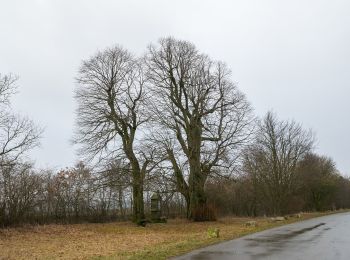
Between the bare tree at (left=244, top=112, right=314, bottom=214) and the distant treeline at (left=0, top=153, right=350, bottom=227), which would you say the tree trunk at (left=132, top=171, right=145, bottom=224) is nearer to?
the distant treeline at (left=0, top=153, right=350, bottom=227)

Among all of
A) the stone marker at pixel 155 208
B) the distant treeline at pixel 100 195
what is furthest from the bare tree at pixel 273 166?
the stone marker at pixel 155 208

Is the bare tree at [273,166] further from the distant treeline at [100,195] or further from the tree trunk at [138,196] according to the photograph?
the tree trunk at [138,196]

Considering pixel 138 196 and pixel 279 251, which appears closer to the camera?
pixel 279 251

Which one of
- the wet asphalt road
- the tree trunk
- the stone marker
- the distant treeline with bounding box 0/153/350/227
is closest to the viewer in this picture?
→ the wet asphalt road

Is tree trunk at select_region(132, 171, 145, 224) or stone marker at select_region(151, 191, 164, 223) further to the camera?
stone marker at select_region(151, 191, 164, 223)

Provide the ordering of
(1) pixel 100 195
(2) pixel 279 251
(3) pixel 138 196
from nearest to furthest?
(2) pixel 279 251 < (3) pixel 138 196 < (1) pixel 100 195

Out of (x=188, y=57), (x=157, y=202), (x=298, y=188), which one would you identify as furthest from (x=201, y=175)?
(x=298, y=188)

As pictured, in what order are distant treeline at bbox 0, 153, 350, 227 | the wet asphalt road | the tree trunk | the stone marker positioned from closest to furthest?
1. the wet asphalt road
2. distant treeline at bbox 0, 153, 350, 227
3. the tree trunk
4. the stone marker

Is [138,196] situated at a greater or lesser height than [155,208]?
greater

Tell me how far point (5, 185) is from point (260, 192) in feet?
120

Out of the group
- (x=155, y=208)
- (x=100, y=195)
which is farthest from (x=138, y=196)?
(x=100, y=195)

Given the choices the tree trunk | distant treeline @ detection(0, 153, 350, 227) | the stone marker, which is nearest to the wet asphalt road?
the tree trunk

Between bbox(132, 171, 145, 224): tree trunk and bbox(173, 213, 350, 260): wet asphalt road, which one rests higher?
bbox(132, 171, 145, 224): tree trunk

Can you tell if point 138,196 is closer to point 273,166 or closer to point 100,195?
point 100,195
